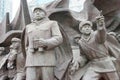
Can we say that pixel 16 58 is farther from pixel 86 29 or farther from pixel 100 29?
pixel 100 29

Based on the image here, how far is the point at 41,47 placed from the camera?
24.7ft

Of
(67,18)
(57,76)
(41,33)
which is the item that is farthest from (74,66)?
(67,18)

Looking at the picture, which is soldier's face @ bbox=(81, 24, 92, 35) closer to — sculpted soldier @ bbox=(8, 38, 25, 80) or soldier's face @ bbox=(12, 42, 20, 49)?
sculpted soldier @ bbox=(8, 38, 25, 80)

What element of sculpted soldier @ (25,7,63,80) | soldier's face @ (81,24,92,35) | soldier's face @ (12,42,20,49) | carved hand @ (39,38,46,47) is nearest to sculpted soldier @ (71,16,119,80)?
soldier's face @ (81,24,92,35)

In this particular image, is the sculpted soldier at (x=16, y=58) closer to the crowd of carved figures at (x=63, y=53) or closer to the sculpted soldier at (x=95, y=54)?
the crowd of carved figures at (x=63, y=53)

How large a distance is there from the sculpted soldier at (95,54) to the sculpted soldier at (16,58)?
127cm

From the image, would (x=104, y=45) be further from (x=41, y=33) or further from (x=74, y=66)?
(x=41, y=33)

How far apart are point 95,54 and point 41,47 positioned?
105cm

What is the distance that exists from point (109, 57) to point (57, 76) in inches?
41.3

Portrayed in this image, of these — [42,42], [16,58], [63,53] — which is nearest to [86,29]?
[63,53]

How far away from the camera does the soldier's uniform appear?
7621 millimetres

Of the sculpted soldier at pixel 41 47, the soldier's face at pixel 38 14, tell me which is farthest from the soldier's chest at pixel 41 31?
the soldier's face at pixel 38 14

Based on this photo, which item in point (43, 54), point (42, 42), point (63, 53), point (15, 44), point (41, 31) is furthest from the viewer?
point (15, 44)

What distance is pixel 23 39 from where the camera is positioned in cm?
836
